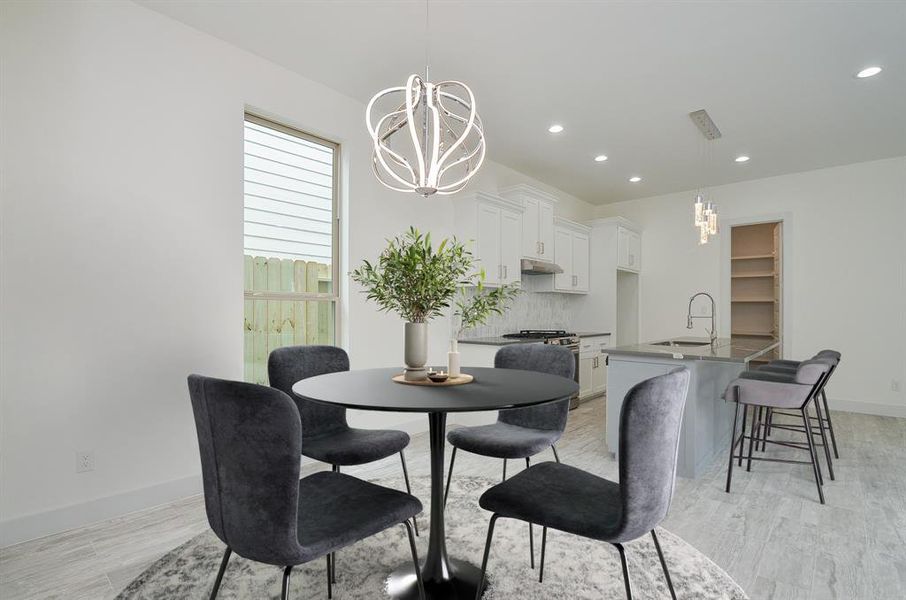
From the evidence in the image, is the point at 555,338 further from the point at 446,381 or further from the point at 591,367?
the point at 446,381

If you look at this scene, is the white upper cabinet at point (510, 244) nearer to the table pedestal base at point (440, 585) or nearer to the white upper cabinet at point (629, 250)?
the white upper cabinet at point (629, 250)

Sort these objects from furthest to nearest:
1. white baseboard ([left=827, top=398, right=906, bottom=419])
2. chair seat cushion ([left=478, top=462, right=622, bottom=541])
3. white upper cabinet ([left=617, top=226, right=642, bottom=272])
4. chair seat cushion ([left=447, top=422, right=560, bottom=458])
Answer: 1. white upper cabinet ([left=617, top=226, right=642, bottom=272])
2. white baseboard ([left=827, top=398, right=906, bottom=419])
3. chair seat cushion ([left=447, top=422, right=560, bottom=458])
4. chair seat cushion ([left=478, top=462, right=622, bottom=541])

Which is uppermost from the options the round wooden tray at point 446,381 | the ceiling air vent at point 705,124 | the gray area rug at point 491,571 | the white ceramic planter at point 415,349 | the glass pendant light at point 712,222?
the ceiling air vent at point 705,124

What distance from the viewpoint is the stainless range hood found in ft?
16.7

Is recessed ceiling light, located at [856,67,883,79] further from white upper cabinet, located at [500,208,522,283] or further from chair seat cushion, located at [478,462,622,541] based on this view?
chair seat cushion, located at [478,462,622,541]

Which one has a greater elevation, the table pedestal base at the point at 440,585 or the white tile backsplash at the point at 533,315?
the white tile backsplash at the point at 533,315

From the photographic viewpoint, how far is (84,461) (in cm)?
237

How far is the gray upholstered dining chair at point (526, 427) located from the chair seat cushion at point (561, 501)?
0.36m

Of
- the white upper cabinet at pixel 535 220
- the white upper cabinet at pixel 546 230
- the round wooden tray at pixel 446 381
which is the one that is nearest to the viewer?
the round wooden tray at pixel 446 381

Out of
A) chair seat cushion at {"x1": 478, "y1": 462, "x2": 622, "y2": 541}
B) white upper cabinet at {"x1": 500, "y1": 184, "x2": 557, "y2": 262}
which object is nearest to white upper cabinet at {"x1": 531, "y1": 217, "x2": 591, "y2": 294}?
white upper cabinet at {"x1": 500, "y1": 184, "x2": 557, "y2": 262}

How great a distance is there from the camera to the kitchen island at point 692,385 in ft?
9.98

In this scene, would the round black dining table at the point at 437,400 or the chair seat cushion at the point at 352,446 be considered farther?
the chair seat cushion at the point at 352,446

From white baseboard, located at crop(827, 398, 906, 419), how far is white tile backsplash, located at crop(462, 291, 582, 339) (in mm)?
3173

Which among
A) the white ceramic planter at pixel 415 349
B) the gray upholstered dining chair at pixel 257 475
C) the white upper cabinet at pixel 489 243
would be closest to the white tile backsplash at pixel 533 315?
the white upper cabinet at pixel 489 243
